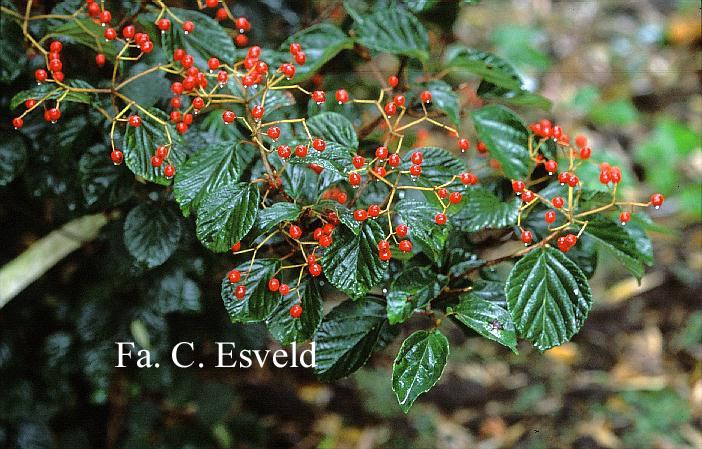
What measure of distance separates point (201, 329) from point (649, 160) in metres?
1.61

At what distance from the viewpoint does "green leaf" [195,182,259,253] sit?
2.08 ft

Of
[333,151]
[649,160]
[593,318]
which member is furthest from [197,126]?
[649,160]

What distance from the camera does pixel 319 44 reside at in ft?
2.87

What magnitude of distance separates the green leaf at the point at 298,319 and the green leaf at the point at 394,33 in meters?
0.34

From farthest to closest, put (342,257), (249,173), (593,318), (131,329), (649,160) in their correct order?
(649,160) < (593,318) < (131,329) < (249,173) < (342,257)

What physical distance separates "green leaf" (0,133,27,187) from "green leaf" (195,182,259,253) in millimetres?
A: 324

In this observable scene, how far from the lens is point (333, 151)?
655 mm

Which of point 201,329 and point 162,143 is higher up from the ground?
point 162,143

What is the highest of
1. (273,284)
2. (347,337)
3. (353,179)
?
(353,179)

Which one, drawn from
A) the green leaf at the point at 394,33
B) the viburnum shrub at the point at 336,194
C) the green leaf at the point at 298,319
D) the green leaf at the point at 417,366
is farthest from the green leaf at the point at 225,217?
the green leaf at the point at 394,33

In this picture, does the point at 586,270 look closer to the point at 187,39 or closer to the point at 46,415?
the point at 187,39

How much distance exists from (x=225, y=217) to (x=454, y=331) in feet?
4.33

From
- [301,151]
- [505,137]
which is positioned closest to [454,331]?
[505,137]

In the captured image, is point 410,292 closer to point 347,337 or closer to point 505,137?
point 347,337
